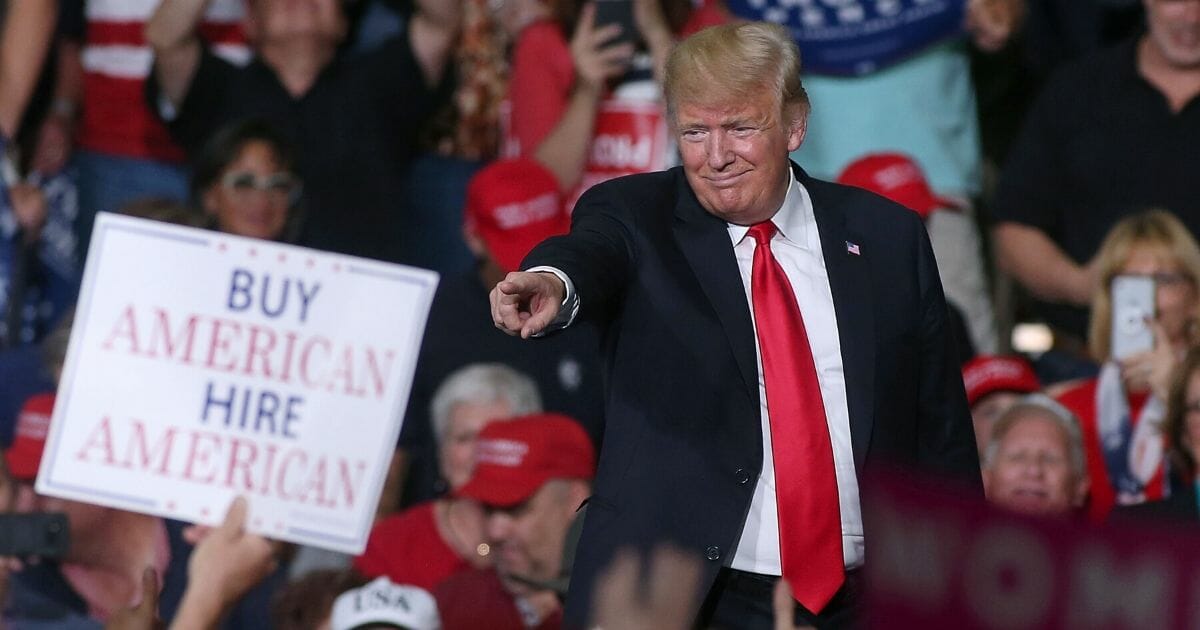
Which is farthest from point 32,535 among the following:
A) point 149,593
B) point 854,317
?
point 854,317

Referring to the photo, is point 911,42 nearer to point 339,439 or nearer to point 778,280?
point 339,439

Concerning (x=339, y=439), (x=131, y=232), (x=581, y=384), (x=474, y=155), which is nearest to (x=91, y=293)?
(x=131, y=232)

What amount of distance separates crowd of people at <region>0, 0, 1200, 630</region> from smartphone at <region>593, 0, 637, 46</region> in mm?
15

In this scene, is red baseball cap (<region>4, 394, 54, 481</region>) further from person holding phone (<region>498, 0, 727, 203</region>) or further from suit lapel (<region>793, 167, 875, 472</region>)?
suit lapel (<region>793, 167, 875, 472</region>)

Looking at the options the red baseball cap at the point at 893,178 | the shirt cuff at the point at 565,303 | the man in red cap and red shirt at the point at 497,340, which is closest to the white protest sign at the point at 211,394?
the man in red cap and red shirt at the point at 497,340

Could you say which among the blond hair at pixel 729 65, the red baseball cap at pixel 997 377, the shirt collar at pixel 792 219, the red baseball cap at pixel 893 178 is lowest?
the red baseball cap at pixel 997 377

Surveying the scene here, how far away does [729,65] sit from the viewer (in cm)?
325

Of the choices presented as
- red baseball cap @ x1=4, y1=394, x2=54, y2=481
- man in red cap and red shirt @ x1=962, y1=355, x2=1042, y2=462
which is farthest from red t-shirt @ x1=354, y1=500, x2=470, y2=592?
man in red cap and red shirt @ x1=962, y1=355, x2=1042, y2=462

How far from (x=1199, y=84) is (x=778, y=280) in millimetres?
3337

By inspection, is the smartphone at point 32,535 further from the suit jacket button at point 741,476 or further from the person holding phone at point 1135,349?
Result: the person holding phone at point 1135,349

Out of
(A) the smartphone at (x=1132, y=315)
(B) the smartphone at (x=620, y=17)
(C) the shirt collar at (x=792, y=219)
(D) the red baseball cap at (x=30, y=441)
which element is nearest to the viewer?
(C) the shirt collar at (x=792, y=219)

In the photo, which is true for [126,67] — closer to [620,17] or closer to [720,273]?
[620,17]

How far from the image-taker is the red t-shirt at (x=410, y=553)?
5281mm

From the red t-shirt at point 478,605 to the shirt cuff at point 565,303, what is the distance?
77.8 inches
